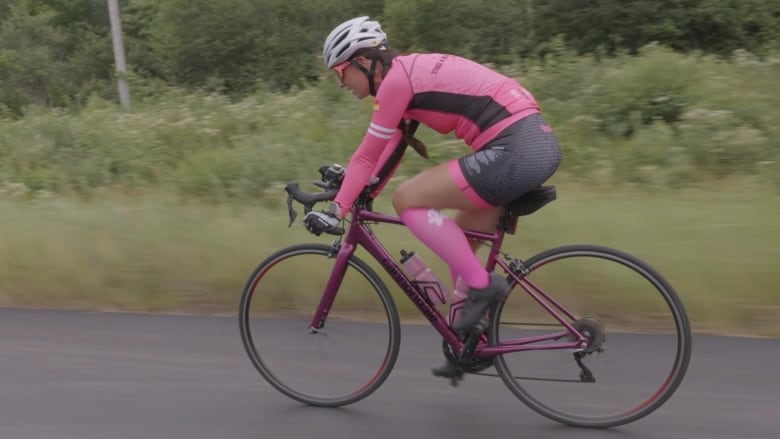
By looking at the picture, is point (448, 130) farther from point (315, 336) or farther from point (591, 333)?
point (315, 336)

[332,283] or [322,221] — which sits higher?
[322,221]

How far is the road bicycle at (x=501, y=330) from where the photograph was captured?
3633 mm

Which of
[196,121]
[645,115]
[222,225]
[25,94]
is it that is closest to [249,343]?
[222,225]

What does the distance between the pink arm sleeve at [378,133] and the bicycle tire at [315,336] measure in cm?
47

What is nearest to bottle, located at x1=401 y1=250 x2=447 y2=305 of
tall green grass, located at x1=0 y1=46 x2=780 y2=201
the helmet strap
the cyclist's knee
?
the cyclist's knee

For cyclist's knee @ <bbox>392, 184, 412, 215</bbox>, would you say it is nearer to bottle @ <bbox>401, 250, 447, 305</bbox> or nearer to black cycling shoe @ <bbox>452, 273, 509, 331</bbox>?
bottle @ <bbox>401, 250, 447, 305</bbox>

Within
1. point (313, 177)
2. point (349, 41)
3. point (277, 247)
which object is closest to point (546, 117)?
point (313, 177)

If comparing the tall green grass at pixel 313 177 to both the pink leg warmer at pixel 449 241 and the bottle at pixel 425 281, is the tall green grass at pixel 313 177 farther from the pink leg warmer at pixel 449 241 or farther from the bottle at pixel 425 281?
the pink leg warmer at pixel 449 241

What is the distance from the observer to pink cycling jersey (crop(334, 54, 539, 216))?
11.2 ft

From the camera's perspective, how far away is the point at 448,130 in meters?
3.59

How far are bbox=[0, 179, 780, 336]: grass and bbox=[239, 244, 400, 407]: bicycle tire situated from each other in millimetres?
863

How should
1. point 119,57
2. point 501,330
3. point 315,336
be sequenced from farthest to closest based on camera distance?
point 119,57
point 315,336
point 501,330

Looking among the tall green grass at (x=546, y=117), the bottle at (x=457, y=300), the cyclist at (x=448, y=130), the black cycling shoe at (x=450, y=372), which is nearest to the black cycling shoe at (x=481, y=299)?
the cyclist at (x=448, y=130)

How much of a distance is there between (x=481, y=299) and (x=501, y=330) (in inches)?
9.8
